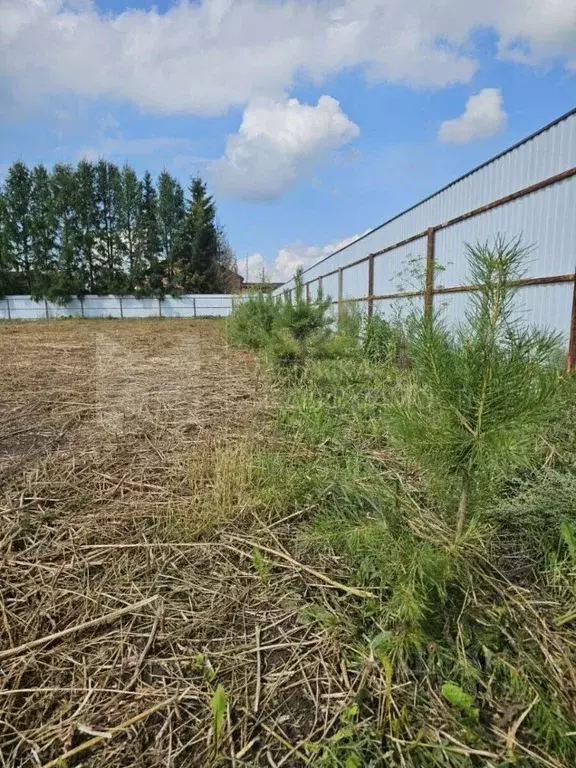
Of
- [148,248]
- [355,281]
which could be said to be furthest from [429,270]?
[148,248]

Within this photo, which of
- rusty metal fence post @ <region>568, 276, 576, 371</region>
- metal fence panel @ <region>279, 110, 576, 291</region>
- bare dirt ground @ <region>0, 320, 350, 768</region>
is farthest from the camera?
metal fence panel @ <region>279, 110, 576, 291</region>

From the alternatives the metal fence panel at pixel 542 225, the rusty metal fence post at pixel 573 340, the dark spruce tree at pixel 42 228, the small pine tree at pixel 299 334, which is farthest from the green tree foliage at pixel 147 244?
the rusty metal fence post at pixel 573 340

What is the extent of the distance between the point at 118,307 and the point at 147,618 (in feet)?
94.8

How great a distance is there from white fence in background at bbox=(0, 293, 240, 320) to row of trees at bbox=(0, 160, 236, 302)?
59 cm

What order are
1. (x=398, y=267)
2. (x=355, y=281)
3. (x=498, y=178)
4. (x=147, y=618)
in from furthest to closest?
(x=355, y=281)
(x=398, y=267)
(x=498, y=178)
(x=147, y=618)

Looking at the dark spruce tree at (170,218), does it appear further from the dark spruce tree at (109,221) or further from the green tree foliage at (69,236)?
the green tree foliage at (69,236)

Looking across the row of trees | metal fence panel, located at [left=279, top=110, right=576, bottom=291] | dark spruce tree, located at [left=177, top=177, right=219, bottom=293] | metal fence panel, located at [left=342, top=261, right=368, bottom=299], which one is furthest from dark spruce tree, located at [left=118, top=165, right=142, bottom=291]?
metal fence panel, located at [left=279, top=110, right=576, bottom=291]

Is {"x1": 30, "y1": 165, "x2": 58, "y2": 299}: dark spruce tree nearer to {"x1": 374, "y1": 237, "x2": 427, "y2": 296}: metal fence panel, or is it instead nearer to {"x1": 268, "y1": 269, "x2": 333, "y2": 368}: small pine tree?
{"x1": 374, "y1": 237, "x2": 427, "y2": 296}: metal fence panel

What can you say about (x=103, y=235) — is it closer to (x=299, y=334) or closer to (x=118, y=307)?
(x=118, y=307)

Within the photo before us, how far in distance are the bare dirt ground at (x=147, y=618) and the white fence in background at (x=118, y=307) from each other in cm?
2466

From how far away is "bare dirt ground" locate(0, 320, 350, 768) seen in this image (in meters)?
Answer: 1.00

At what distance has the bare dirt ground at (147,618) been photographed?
1000 mm

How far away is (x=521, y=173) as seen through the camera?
4086 mm

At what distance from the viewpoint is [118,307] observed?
91.2ft
